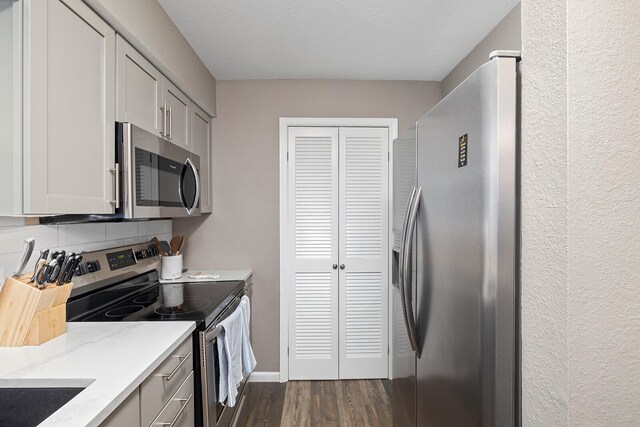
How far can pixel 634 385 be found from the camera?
30.5 inches

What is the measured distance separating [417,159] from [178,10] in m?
1.55

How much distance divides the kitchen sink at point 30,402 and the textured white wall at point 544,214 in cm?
114

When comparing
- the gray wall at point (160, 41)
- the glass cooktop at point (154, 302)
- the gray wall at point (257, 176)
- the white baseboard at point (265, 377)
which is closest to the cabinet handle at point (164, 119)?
the gray wall at point (160, 41)

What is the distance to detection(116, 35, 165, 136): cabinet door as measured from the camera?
61.9 inches

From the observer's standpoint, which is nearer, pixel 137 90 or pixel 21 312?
pixel 21 312

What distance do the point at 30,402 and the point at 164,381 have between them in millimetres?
380

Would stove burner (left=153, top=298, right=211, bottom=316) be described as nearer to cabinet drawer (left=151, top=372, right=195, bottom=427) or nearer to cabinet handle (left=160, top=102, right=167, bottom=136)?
cabinet drawer (left=151, top=372, right=195, bottom=427)

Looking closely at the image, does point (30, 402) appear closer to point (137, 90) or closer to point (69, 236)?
point (69, 236)

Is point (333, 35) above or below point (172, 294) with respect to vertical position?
above

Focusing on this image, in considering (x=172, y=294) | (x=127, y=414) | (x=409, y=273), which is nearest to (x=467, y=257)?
(x=409, y=273)

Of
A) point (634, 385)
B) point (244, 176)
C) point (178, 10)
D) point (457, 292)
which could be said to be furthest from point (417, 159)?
point (244, 176)

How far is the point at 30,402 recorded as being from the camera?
94 centimetres

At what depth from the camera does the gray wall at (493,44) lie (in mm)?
1984

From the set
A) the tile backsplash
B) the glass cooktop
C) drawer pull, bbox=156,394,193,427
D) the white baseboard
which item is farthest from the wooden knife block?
the white baseboard
